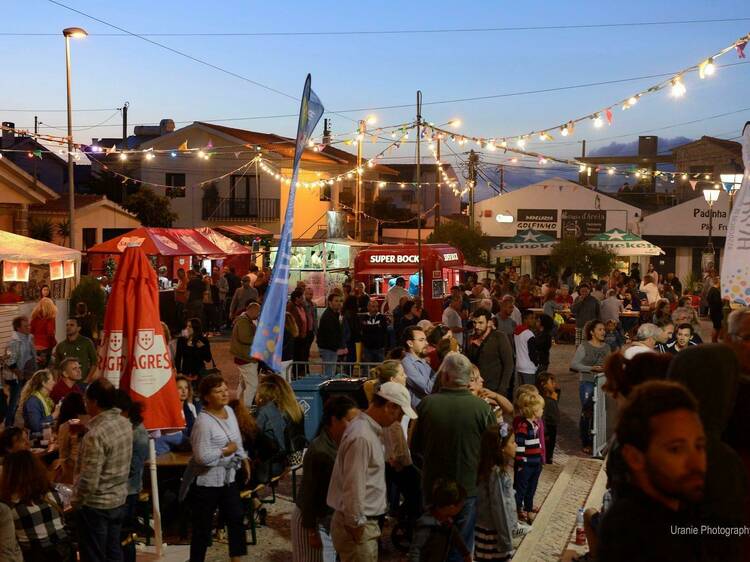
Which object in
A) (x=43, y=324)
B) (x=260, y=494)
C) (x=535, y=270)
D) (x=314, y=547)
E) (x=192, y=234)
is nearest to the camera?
(x=314, y=547)

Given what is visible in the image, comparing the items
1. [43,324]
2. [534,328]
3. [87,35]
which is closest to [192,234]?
[87,35]

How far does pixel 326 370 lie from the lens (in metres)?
13.7

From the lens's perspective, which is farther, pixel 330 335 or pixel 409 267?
pixel 409 267

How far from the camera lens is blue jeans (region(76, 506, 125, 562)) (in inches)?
245

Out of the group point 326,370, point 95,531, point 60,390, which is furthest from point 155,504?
point 326,370

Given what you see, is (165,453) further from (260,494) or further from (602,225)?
(602,225)

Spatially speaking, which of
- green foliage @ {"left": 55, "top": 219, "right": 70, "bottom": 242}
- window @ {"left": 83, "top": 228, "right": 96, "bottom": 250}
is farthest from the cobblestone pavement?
window @ {"left": 83, "top": 228, "right": 96, "bottom": 250}

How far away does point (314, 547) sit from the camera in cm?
579

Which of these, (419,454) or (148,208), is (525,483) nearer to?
(419,454)

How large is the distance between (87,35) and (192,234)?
6.25 meters

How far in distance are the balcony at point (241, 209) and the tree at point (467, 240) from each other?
10072 millimetres

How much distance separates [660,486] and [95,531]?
453 cm

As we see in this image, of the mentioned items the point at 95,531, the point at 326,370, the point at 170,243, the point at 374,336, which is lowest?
the point at 95,531

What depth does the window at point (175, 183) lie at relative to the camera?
153ft
